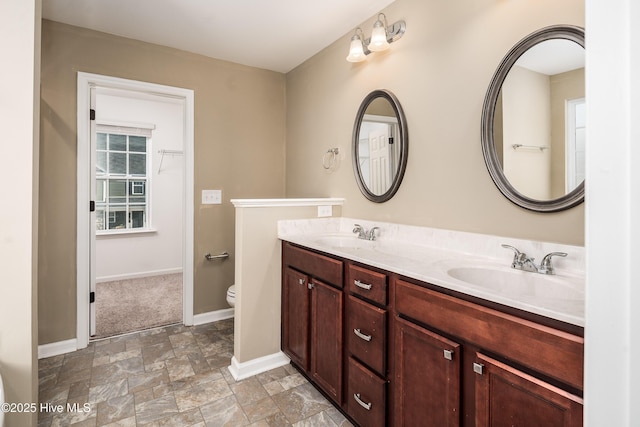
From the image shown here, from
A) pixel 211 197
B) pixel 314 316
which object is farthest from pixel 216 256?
pixel 314 316

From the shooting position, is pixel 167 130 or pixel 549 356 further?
pixel 167 130

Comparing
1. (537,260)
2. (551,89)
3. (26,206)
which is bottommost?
(537,260)

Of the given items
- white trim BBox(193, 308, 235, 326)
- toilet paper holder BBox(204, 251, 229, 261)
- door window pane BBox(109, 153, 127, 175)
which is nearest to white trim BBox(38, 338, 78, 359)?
white trim BBox(193, 308, 235, 326)

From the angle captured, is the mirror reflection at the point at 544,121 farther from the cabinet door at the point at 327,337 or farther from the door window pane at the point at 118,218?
the door window pane at the point at 118,218

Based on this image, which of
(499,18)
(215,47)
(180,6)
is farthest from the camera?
(215,47)

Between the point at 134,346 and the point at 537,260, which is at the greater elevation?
the point at 537,260

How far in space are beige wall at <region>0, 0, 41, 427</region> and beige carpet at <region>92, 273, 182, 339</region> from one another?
1.52 meters

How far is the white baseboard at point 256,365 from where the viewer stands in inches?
85.9

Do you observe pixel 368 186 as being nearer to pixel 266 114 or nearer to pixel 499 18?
pixel 499 18

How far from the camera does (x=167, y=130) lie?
4.70m

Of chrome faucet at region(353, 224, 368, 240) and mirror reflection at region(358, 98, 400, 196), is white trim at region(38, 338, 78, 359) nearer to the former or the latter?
chrome faucet at region(353, 224, 368, 240)

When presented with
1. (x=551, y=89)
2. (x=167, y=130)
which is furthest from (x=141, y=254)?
(x=551, y=89)

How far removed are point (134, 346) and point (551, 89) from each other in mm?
3180

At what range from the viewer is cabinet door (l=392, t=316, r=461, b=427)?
1.16 metres
